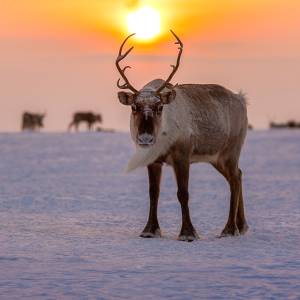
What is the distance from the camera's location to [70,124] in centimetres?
4291

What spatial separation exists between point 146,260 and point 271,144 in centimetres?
2017

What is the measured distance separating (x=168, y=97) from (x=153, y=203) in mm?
1215

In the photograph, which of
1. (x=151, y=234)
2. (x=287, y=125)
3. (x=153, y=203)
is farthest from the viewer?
(x=287, y=125)

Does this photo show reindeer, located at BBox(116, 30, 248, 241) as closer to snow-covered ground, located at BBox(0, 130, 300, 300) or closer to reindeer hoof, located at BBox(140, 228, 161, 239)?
reindeer hoof, located at BBox(140, 228, 161, 239)

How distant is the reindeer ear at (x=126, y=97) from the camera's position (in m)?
11.5

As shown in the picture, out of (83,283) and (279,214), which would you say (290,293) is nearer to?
(83,283)

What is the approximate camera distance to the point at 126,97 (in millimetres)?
11492

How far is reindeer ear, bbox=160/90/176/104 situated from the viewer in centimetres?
1135

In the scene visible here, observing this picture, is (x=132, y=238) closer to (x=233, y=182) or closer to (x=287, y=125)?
(x=233, y=182)

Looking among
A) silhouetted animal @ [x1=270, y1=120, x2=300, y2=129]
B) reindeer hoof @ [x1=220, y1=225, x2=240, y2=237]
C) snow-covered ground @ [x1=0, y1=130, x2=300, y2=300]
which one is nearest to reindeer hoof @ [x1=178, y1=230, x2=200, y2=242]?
snow-covered ground @ [x1=0, y1=130, x2=300, y2=300]

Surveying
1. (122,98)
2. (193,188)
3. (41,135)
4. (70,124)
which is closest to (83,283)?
(122,98)

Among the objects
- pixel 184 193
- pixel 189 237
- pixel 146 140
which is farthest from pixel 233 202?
pixel 146 140

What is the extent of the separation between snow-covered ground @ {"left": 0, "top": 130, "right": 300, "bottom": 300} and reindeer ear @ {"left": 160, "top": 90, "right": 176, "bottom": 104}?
4.56 ft

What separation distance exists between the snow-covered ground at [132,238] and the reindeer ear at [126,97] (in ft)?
4.47
